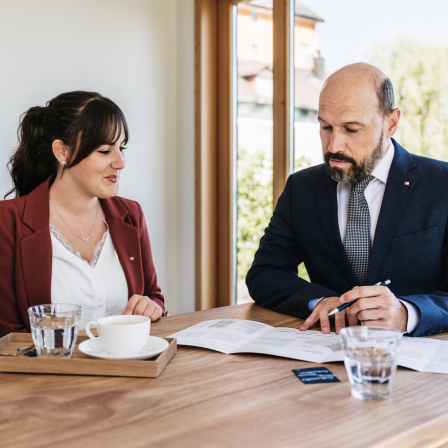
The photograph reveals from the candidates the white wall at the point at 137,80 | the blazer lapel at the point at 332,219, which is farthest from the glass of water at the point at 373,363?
the white wall at the point at 137,80

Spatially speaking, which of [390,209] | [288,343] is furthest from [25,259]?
[390,209]

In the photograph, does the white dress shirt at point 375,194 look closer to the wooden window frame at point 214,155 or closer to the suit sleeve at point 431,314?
the suit sleeve at point 431,314

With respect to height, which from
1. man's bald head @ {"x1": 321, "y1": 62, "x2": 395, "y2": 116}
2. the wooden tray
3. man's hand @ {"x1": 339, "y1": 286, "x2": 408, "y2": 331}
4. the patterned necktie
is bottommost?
the wooden tray

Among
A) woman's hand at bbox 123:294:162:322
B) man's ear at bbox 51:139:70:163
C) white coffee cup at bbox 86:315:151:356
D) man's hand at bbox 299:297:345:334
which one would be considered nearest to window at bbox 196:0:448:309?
man's hand at bbox 299:297:345:334

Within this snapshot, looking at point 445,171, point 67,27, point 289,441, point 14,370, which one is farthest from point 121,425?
point 67,27

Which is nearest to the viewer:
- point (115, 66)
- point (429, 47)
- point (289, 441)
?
point (289, 441)

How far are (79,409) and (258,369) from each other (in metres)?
0.36

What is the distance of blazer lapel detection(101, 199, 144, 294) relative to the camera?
73.5 inches

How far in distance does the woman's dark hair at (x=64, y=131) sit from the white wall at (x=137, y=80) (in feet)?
2.21

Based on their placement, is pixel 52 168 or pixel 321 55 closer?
pixel 52 168

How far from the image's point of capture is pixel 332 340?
1.20 m

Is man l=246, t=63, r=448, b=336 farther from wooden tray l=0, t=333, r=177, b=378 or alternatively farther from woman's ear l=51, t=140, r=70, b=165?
woman's ear l=51, t=140, r=70, b=165

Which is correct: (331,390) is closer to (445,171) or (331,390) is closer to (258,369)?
(258,369)

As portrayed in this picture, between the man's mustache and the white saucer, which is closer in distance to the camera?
the white saucer
